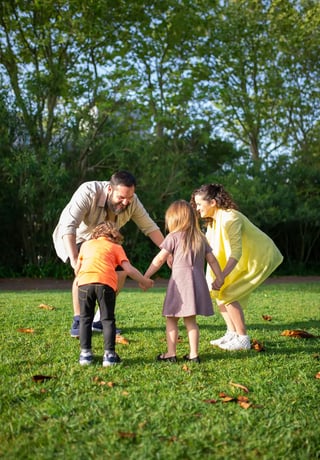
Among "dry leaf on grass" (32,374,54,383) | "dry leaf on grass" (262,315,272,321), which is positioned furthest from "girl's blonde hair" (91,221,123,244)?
"dry leaf on grass" (262,315,272,321)

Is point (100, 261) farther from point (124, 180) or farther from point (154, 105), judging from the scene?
point (154, 105)

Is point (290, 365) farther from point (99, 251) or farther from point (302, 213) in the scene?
point (302, 213)

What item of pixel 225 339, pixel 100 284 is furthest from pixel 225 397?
pixel 225 339

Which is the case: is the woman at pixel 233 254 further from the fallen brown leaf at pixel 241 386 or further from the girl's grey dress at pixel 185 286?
the fallen brown leaf at pixel 241 386

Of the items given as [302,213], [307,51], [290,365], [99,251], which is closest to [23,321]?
[99,251]

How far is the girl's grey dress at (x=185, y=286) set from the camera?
408cm

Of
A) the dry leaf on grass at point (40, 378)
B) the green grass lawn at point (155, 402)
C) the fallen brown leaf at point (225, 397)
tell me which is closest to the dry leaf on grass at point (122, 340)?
the green grass lawn at point (155, 402)

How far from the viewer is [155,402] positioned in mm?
2938

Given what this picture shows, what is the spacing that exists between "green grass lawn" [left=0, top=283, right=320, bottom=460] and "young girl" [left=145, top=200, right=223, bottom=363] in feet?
0.79

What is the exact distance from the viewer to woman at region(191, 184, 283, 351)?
470 cm

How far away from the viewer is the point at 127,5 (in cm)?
1767

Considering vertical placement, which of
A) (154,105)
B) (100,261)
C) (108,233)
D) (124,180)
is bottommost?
(100,261)

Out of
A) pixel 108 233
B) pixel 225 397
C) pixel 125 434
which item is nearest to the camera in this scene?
pixel 125 434

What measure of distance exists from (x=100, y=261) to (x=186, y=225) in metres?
0.76
